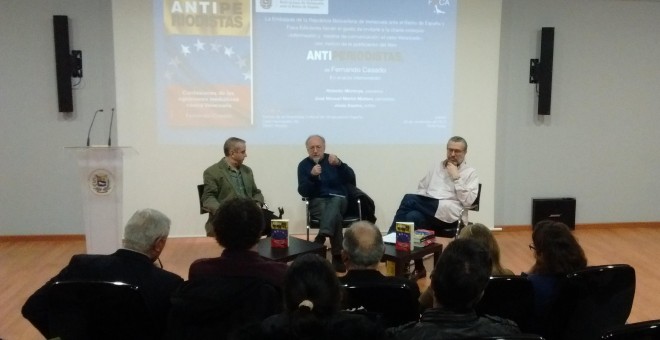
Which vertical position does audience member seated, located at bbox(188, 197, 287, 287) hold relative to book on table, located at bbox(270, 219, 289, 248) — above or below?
above

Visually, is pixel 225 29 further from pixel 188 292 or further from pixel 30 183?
pixel 188 292

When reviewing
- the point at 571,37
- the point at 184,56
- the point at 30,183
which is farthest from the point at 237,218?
the point at 571,37

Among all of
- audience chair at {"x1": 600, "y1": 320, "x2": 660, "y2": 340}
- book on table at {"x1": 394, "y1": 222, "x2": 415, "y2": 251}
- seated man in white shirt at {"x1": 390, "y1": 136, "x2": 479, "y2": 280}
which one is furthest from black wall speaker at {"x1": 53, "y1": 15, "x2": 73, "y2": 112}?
audience chair at {"x1": 600, "y1": 320, "x2": 660, "y2": 340}

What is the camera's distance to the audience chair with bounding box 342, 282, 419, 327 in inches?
76.9

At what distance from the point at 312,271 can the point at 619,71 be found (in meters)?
5.40

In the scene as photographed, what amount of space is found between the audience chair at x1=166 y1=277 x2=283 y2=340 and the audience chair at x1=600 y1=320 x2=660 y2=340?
3.35 ft

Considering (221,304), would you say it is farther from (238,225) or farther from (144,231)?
(144,231)

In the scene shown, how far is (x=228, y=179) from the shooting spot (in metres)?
4.41

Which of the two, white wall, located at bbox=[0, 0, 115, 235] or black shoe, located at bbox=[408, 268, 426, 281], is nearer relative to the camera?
black shoe, located at bbox=[408, 268, 426, 281]

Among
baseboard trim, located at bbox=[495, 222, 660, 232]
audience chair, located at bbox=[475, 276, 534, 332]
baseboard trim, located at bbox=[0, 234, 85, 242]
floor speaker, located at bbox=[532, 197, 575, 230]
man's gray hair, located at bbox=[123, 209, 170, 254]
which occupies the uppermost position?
man's gray hair, located at bbox=[123, 209, 170, 254]

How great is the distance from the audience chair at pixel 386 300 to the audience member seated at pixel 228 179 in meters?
2.42

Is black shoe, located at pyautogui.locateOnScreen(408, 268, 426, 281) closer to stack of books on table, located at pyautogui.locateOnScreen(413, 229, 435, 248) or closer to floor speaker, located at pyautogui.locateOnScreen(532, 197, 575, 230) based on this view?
stack of books on table, located at pyautogui.locateOnScreen(413, 229, 435, 248)

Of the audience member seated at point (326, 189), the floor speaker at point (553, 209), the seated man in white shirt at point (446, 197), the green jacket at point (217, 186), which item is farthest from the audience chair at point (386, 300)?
the floor speaker at point (553, 209)

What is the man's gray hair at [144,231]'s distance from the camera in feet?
7.17
